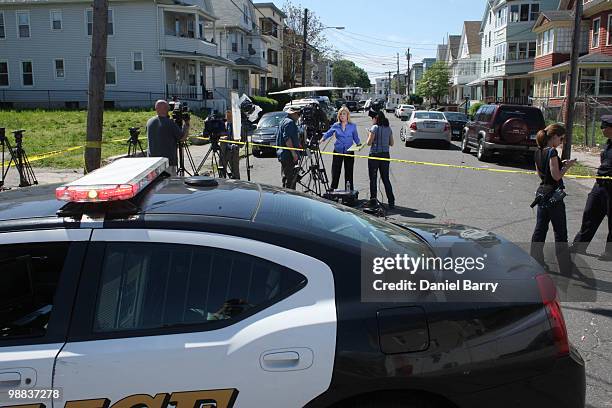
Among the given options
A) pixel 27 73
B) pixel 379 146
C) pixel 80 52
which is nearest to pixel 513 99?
pixel 80 52

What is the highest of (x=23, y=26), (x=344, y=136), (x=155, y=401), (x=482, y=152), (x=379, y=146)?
(x=23, y=26)

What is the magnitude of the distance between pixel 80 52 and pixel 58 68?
5.96ft

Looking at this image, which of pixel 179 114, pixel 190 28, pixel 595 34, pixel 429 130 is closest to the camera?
pixel 179 114

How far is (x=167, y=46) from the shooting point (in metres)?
34.9

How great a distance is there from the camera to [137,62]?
34906mm

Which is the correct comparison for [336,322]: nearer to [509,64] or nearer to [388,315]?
[388,315]

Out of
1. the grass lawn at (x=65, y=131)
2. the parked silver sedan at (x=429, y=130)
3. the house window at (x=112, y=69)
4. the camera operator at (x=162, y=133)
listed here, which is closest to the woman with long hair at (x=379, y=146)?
the camera operator at (x=162, y=133)

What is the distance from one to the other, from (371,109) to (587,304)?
5.59 metres

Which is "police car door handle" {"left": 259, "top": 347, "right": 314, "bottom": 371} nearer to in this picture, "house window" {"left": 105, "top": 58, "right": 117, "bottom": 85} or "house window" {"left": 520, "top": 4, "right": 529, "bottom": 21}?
"house window" {"left": 105, "top": 58, "right": 117, "bottom": 85}

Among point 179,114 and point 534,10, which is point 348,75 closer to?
point 534,10

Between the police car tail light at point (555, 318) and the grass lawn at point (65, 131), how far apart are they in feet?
42.9

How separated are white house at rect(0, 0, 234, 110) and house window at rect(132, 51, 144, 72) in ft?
0.20

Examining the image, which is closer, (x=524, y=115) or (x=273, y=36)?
(x=524, y=115)

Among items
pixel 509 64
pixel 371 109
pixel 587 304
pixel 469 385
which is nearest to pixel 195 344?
pixel 469 385
